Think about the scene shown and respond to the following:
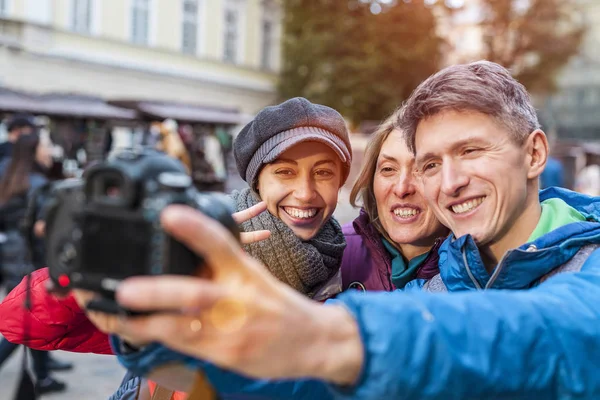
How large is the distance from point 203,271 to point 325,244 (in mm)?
1326

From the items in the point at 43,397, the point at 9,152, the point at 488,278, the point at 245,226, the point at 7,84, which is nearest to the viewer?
the point at 488,278

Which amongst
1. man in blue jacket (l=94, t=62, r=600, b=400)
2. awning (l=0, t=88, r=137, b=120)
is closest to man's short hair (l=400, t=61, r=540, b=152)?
man in blue jacket (l=94, t=62, r=600, b=400)

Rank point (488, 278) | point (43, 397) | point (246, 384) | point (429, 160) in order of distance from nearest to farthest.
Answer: point (246, 384) → point (488, 278) → point (429, 160) → point (43, 397)

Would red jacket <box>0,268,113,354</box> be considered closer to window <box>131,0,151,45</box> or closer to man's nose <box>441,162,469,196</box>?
man's nose <box>441,162,469,196</box>

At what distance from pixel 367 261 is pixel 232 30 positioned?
68.6ft

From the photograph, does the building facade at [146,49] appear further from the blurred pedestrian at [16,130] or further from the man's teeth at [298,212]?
the man's teeth at [298,212]

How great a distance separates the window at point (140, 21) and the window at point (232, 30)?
346cm

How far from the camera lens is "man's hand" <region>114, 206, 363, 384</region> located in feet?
2.51

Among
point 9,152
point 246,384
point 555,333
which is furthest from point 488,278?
point 9,152

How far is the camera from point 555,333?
0.96 m

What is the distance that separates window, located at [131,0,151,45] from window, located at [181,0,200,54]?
1.37 metres

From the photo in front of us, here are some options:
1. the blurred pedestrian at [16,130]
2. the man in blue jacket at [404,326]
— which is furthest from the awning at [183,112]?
the man in blue jacket at [404,326]

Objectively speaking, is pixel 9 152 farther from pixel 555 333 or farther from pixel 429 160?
pixel 555 333

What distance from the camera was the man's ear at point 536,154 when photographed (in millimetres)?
1508
